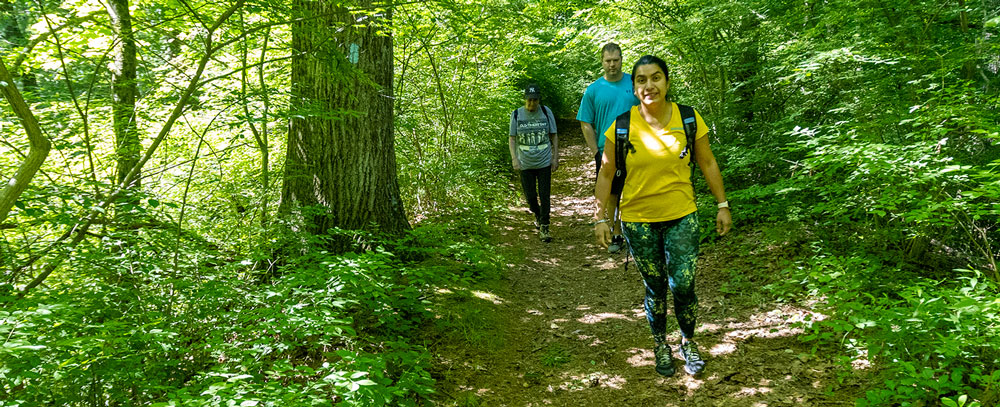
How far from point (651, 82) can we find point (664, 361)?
2012mm

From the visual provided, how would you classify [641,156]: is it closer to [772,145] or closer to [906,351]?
[906,351]

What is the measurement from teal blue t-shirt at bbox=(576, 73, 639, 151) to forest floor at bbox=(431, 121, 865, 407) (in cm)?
175

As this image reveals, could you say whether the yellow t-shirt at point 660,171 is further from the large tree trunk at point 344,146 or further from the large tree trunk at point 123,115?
the large tree trunk at point 123,115

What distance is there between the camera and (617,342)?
444cm

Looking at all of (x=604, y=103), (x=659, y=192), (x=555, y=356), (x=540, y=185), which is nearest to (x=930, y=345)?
(x=659, y=192)

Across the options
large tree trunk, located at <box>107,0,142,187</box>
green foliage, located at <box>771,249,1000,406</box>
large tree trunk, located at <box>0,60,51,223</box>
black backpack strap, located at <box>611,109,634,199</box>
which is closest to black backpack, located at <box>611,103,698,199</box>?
black backpack strap, located at <box>611,109,634,199</box>

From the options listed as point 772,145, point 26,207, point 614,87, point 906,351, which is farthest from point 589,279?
point 26,207

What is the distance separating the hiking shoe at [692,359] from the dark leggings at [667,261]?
10 centimetres

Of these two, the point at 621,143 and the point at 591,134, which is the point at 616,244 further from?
the point at 621,143

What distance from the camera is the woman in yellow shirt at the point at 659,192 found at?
3334 mm

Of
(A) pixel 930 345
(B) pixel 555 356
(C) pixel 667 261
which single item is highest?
(C) pixel 667 261

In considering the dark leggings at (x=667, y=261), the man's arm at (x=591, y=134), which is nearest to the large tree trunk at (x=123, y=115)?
the dark leggings at (x=667, y=261)

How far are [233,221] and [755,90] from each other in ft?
23.2

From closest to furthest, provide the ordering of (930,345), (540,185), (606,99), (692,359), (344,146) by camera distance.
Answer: (930,345), (692,359), (344,146), (606,99), (540,185)
